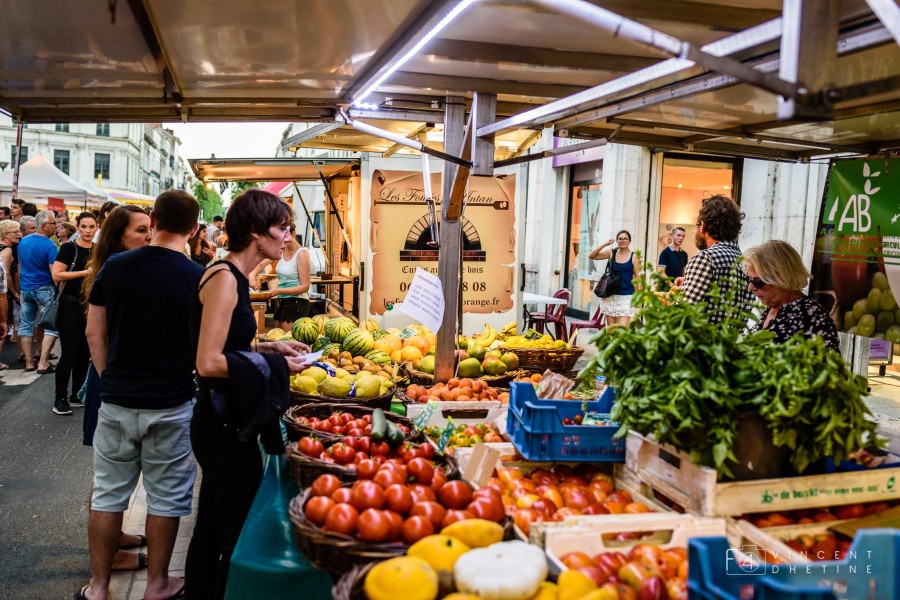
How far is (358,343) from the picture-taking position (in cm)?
631

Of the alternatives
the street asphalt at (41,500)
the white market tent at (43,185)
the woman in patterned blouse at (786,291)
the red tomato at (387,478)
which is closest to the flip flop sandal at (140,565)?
the street asphalt at (41,500)

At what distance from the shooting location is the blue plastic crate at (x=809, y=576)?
157cm

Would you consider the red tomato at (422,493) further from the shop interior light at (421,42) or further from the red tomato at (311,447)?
the shop interior light at (421,42)

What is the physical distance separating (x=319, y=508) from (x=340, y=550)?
0.22 metres

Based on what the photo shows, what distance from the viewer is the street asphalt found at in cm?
421

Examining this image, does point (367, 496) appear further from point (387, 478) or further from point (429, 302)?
point (429, 302)

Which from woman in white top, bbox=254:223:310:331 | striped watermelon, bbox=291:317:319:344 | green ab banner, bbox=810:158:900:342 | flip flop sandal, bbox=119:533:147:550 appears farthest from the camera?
woman in white top, bbox=254:223:310:331

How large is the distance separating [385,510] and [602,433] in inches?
41.9

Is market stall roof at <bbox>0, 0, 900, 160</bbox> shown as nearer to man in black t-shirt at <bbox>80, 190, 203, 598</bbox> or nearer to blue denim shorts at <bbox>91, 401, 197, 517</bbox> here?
man in black t-shirt at <bbox>80, 190, 203, 598</bbox>

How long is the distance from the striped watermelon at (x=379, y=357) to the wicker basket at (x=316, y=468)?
2.64 meters

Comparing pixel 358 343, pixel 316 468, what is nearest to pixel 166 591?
pixel 316 468

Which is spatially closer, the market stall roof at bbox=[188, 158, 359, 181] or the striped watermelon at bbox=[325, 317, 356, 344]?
the striped watermelon at bbox=[325, 317, 356, 344]

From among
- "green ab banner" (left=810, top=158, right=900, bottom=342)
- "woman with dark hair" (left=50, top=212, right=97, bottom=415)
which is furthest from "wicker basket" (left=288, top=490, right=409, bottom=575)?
"woman with dark hair" (left=50, top=212, right=97, bottom=415)

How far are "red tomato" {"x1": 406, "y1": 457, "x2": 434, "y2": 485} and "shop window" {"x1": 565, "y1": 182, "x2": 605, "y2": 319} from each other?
40.0 feet
